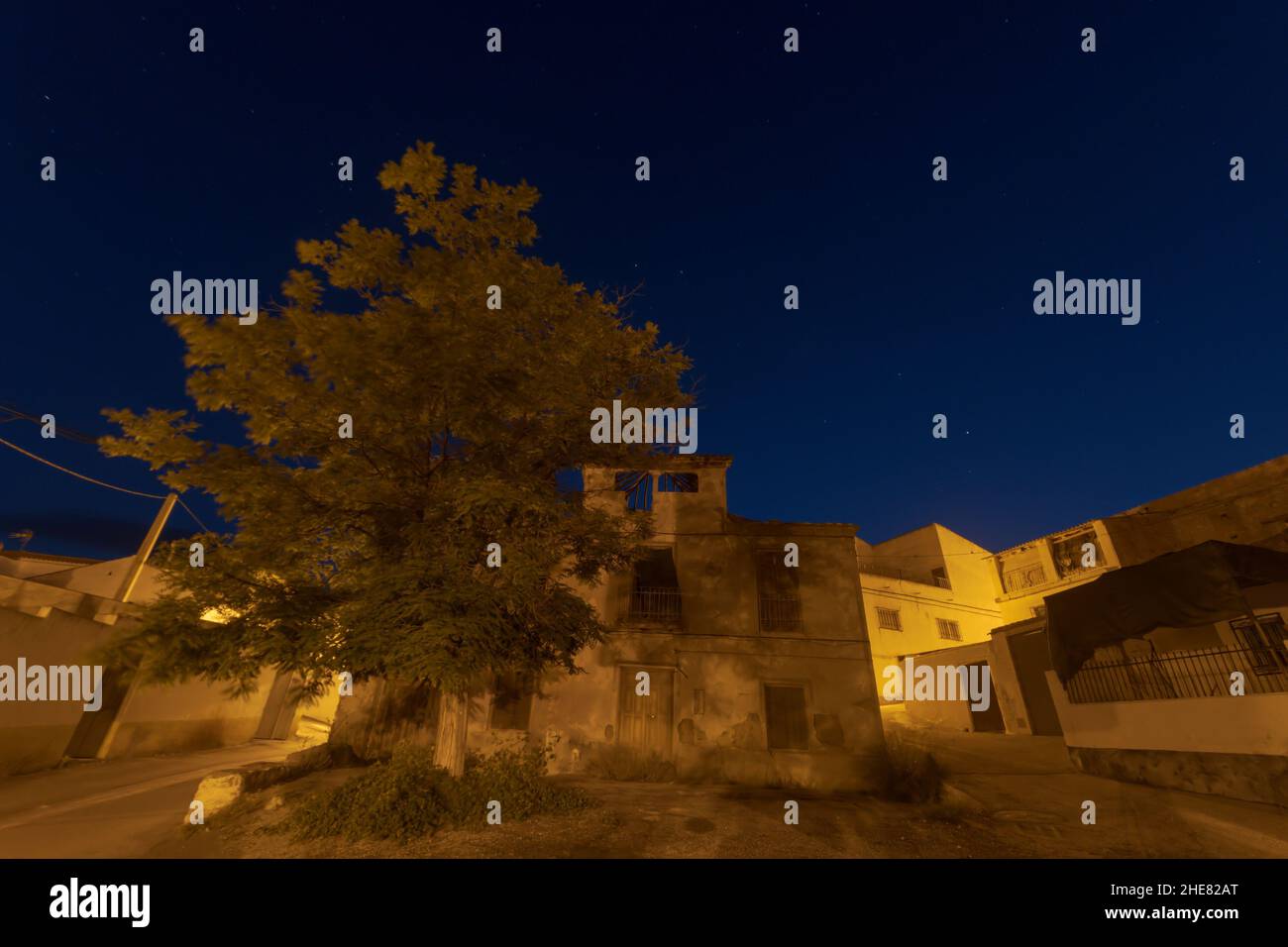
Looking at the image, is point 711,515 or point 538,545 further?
point 711,515

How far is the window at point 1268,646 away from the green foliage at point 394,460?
11730 mm

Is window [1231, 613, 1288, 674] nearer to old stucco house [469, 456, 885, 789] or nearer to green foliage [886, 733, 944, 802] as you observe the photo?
green foliage [886, 733, 944, 802]

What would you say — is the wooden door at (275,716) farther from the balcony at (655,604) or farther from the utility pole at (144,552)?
the balcony at (655,604)

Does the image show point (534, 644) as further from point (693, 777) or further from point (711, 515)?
point (711, 515)

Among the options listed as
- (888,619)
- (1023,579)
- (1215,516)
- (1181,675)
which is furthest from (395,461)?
(1023,579)

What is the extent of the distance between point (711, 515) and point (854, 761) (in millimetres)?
6645

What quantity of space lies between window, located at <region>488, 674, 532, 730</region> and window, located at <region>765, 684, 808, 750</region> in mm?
5854

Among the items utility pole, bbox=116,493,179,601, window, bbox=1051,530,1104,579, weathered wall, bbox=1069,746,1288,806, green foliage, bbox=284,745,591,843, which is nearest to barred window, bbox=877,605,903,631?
window, bbox=1051,530,1104,579

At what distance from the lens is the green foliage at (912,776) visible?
987 centimetres

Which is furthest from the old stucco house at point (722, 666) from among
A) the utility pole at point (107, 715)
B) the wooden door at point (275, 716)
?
the wooden door at point (275, 716)

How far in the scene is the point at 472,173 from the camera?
8.80 m
